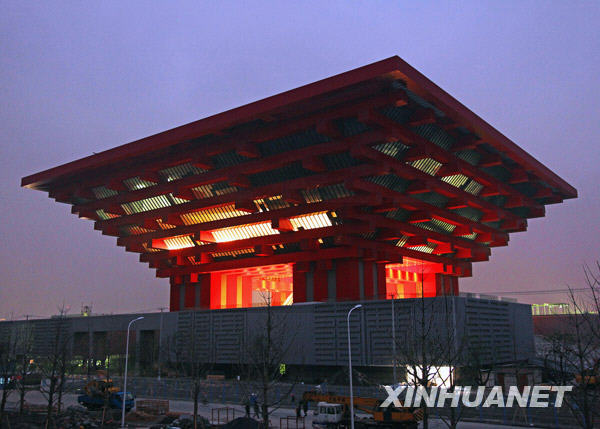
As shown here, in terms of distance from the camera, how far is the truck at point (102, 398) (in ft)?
136

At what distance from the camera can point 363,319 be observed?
5434 centimetres

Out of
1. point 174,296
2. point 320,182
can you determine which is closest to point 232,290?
point 174,296

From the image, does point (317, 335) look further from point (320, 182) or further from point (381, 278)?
point (320, 182)

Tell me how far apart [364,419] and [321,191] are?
2789 centimetres

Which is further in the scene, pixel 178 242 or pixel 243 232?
pixel 178 242

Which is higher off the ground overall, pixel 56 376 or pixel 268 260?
pixel 268 260

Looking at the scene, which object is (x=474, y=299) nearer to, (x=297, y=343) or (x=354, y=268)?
(x=354, y=268)

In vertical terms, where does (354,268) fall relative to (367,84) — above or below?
below

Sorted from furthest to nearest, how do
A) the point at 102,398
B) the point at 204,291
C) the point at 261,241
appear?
the point at 204,291 < the point at 261,241 < the point at 102,398

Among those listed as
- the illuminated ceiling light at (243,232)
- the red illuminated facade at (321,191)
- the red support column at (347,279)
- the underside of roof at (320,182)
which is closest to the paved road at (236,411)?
the red illuminated facade at (321,191)

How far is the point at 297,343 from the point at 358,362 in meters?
7.61

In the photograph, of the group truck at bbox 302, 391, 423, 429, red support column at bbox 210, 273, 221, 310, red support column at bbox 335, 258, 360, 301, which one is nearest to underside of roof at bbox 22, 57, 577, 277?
red support column at bbox 335, 258, 360, 301

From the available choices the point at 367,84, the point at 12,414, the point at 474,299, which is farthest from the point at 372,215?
the point at 12,414

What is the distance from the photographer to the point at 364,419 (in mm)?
A: 30781
